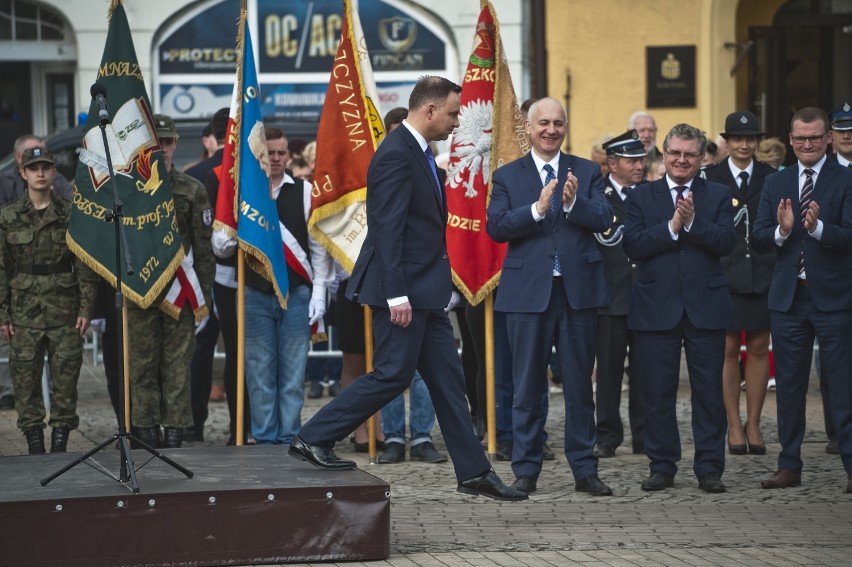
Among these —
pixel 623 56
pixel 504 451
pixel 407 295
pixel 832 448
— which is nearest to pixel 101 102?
pixel 407 295

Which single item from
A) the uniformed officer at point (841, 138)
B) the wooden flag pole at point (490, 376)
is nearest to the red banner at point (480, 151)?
the wooden flag pole at point (490, 376)

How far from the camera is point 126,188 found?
992cm

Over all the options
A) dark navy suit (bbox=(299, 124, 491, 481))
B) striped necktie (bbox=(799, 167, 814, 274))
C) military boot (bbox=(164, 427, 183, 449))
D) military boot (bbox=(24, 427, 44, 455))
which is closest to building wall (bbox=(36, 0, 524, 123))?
military boot (bbox=(24, 427, 44, 455))

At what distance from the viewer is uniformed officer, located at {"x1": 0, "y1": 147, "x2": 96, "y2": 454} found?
998 cm

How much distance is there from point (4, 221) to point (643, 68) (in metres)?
10.6

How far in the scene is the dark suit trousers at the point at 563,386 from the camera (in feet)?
29.3

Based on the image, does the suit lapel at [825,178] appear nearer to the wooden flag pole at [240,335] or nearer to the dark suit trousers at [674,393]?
the dark suit trousers at [674,393]

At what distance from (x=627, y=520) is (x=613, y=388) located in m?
2.35

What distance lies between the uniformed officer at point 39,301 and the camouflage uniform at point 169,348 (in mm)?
391

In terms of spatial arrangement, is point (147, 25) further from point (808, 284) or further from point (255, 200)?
point (808, 284)

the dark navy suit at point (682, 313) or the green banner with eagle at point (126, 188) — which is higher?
the green banner with eagle at point (126, 188)

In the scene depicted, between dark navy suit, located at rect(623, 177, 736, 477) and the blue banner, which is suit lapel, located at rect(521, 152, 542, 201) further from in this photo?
the blue banner

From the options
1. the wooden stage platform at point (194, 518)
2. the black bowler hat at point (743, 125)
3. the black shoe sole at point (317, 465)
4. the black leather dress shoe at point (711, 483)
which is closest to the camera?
the wooden stage platform at point (194, 518)

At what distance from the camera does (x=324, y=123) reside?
1000cm
